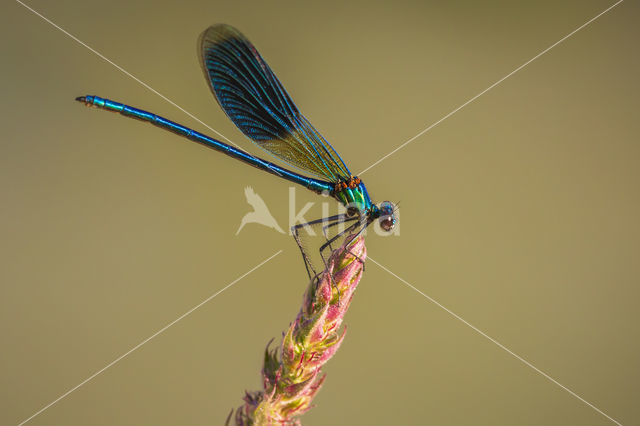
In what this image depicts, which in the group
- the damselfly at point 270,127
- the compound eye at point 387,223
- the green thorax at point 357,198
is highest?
the damselfly at point 270,127

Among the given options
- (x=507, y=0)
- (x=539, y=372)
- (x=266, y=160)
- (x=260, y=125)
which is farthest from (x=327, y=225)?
(x=507, y=0)

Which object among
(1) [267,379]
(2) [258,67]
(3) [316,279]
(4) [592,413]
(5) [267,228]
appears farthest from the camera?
(5) [267,228]

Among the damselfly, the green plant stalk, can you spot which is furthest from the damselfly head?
the green plant stalk

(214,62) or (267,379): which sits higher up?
(214,62)

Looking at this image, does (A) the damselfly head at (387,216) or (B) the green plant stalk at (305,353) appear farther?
(A) the damselfly head at (387,216)

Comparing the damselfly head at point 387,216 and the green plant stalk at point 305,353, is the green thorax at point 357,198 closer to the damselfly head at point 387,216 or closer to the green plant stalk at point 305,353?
the damselfly head at point 387,216

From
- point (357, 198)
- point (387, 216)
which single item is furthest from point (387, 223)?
point (357, 198)

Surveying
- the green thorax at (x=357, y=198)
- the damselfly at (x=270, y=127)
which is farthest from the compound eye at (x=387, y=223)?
the green thorax at (x=357, y=198)

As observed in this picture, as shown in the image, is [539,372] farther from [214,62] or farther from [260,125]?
[214,62]
